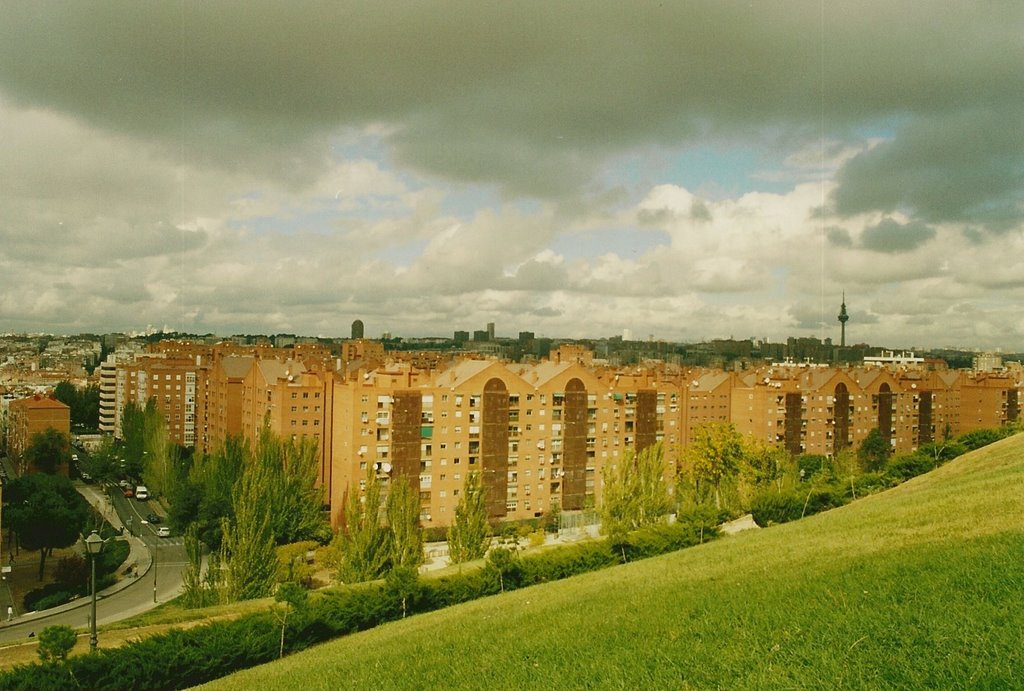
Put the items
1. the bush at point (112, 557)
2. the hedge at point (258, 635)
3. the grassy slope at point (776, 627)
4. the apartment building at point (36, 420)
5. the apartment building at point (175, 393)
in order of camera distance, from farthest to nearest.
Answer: the apartment building at point (175, 393), the apartment building at point (36, 420), the bush at point (112, 557), the hedge at point (258, 635), the grassy slope at point (776, 627)

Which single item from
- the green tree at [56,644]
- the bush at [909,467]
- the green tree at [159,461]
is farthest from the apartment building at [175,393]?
the green tree at [56,644]

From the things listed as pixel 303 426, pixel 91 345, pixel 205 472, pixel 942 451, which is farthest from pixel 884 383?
pixel 91 345

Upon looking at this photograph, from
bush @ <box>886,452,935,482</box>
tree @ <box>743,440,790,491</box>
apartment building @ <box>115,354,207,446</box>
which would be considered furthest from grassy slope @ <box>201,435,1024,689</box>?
apartment building @ <box>115,354,207,446</box>

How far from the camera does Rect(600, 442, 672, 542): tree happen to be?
40.7 metres

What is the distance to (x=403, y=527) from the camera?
35.0 meters

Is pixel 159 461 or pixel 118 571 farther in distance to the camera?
pixel 159 461

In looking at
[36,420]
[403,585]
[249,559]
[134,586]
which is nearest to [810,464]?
[249,559]

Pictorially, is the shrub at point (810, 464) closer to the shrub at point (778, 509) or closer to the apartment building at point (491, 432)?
the apartment building at point (491, 432)

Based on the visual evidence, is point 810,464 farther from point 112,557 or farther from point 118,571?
point 112,557

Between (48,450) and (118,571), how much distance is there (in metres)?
23.5

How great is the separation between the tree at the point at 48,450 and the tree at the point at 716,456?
51852mm

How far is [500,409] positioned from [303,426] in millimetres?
16231

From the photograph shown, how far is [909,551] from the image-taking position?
10.9 metres

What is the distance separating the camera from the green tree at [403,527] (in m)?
34.1
